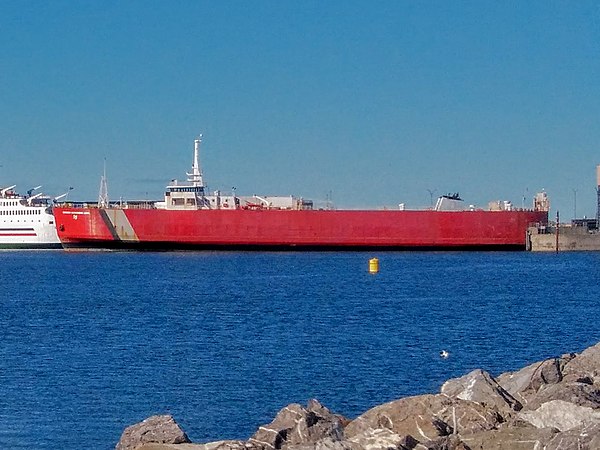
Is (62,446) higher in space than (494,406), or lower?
lower

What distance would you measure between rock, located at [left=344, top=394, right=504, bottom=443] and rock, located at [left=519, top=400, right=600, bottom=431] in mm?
428

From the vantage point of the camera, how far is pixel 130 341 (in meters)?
20.5

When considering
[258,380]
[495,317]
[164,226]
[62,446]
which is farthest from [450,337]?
[164,226]

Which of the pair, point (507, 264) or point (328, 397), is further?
point (507, 264)

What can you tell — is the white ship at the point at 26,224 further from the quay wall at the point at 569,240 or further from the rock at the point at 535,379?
the rock at the point at 535,379

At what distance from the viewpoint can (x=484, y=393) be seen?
9.93 metres

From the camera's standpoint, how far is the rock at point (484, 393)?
9.79m

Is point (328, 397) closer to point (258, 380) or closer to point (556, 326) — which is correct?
point (258, 380)

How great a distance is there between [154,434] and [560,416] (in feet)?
11.2

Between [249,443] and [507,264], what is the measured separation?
4335 centimetres

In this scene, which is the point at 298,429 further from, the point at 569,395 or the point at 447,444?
the point at 569,395

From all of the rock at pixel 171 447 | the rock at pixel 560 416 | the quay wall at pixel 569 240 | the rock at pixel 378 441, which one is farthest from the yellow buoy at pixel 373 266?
the rock at pixel 378 441

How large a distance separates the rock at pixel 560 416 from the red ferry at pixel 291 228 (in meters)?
49.2

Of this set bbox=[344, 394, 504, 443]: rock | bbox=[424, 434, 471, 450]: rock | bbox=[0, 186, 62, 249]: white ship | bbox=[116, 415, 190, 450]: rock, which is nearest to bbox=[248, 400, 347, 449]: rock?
bbox=[344, 394, 504, 443]: rock
